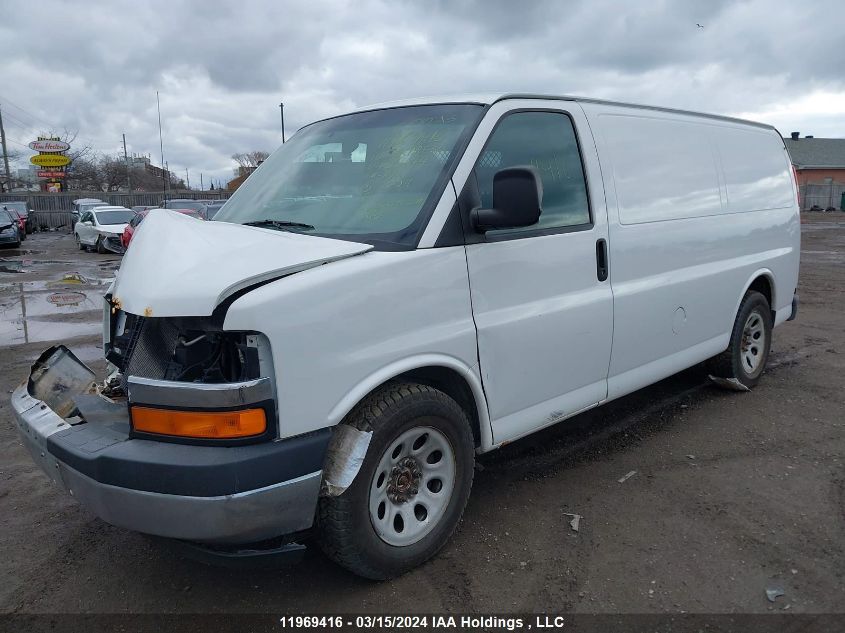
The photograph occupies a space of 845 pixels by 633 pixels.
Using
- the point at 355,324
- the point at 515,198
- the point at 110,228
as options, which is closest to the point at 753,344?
the point at 515,198

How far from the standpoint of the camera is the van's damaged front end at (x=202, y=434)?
2.47 metres

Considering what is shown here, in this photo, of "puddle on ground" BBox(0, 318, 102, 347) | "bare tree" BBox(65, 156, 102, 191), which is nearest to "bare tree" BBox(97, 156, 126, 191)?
"bare tree" BBox(65, 156, 102, 191)

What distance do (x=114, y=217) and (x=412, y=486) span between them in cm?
2397

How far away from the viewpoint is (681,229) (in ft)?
14.9

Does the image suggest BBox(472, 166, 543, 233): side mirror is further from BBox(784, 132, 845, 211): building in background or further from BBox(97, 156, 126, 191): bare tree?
BBox(97, 156, 126, 191): bare tree

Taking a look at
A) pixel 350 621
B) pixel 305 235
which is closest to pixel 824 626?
pixel 350 621

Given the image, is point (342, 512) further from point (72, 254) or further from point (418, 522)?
point (72, 254)

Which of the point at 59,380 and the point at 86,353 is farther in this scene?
the point at 86,353

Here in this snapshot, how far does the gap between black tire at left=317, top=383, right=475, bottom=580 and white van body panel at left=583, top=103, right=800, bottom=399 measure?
144 centimetres

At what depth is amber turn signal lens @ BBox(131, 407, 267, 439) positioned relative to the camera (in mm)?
2500

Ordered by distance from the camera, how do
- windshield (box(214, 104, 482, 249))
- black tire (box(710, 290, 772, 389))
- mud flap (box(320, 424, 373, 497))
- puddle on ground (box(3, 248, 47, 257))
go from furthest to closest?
1. puddle on ground (box(3, 248, 47, 257))
2. black tire (box(710, 290, 772, 389))
3. windshield (box(214, 104, 482, 249))
4. mud flap (box(320, 424, 373, 497))

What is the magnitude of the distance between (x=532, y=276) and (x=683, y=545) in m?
1.55

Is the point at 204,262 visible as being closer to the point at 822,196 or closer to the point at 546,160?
the point at 546,160

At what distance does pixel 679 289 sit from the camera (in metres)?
4.51
